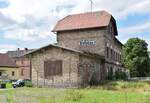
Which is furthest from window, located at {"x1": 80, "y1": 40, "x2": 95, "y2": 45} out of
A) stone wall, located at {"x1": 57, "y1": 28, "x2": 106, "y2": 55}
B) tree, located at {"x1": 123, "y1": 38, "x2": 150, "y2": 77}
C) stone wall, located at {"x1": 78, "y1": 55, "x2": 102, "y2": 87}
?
tree, located at {"x1": 123, "y1": 38, "x2": 150, "y2": 77}

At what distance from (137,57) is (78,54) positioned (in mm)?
19359

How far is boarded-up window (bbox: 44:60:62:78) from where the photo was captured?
3672cm

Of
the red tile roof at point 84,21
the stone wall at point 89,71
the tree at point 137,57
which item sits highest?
the red tile roof at point 84,21

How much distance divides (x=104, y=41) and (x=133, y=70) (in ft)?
41.1

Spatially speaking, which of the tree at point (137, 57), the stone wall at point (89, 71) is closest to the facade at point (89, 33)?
the stone wall at point (89, 71)

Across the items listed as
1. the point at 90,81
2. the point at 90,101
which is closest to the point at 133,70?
the point at 90,81

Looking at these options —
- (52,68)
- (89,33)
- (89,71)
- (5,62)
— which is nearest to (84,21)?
(89,33)

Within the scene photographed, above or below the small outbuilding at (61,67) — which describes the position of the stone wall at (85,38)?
above

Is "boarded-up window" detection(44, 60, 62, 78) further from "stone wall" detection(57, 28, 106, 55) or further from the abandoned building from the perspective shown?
"stone wall" detection(57, 28, 106, 55)

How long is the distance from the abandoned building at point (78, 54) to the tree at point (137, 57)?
2.18m

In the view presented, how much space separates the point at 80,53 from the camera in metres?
35.6

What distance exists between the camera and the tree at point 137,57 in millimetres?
52281

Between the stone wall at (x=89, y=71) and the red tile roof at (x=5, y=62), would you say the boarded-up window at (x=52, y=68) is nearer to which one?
the stone wall at (x=89, y=71)

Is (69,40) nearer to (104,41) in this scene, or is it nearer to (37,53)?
(104,41)
